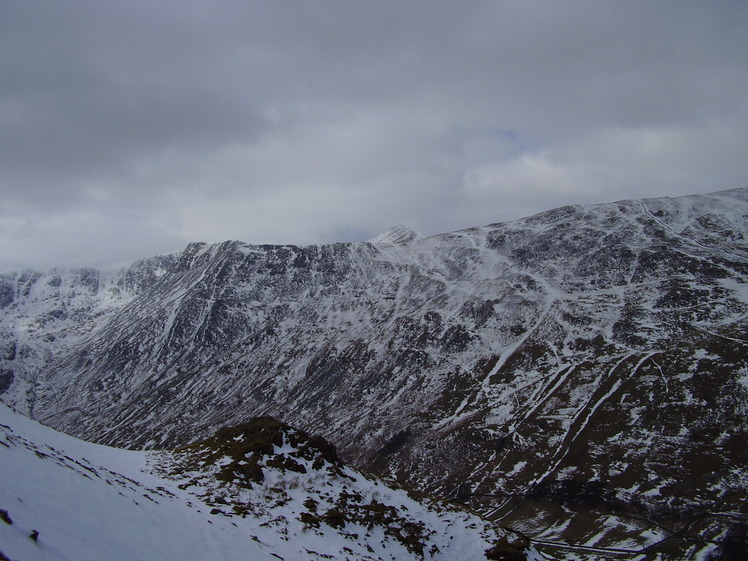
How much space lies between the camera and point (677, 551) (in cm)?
7588

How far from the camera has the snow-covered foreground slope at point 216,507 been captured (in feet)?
52.1

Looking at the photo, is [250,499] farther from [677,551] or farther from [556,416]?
[556,416]

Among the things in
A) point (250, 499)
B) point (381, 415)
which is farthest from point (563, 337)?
point (250, 499)

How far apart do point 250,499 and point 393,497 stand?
38.1 ft

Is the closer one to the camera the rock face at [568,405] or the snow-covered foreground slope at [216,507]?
the snow-covered foreground slope at [216,507]

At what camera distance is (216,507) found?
27.5 metres

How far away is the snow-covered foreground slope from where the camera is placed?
52.1 ft

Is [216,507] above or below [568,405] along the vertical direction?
above

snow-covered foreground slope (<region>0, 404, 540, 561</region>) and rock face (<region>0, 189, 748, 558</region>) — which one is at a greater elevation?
snow-covered foreground slope (<region>0, 404, 540, 561</region>)

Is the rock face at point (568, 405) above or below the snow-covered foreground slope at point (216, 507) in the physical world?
A: below

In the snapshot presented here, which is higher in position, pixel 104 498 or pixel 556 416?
pixel 104 498

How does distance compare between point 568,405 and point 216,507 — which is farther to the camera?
point 568,405

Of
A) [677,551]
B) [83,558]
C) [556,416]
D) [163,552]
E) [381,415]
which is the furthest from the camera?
[381,415]

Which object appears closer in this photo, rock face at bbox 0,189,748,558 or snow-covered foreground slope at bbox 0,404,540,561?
snow-covered foreground slope at bbox 0,404,540,561
